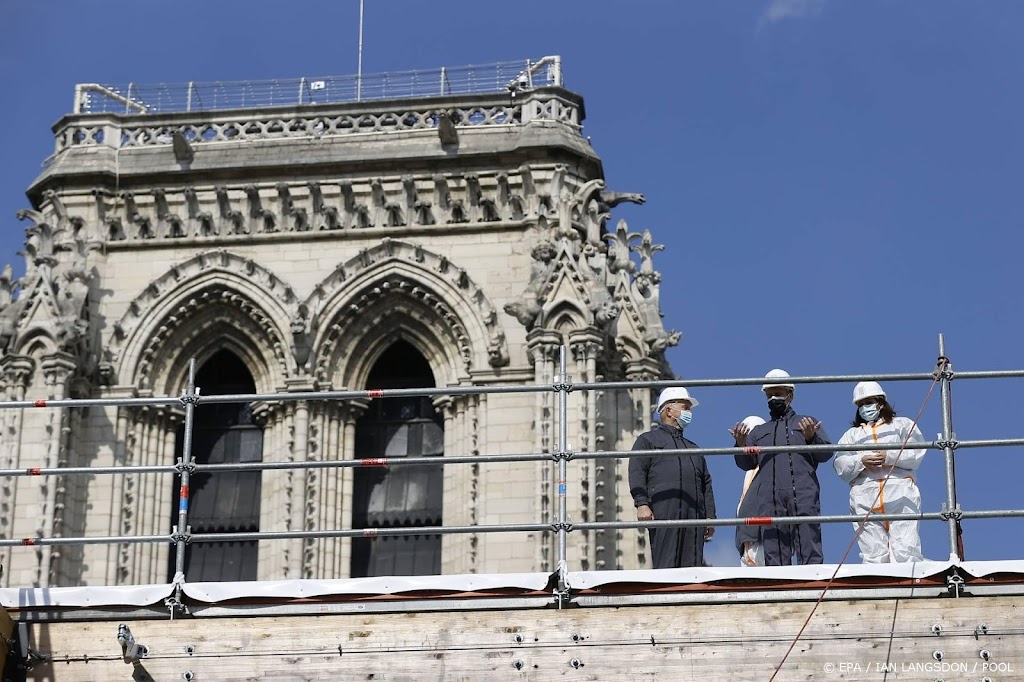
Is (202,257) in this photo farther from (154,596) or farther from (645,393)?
(154,596)

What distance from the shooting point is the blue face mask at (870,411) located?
14.6m

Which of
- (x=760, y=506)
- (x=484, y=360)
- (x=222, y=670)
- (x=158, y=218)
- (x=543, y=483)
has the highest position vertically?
(x=158, y=218)

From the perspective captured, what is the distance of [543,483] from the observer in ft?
85.6

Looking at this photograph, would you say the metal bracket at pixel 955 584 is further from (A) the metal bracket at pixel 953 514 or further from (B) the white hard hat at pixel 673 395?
(B) the white hard hat at pixel 673 395

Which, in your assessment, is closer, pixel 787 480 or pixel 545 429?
pixel 787 480

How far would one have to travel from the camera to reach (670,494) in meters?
15.3

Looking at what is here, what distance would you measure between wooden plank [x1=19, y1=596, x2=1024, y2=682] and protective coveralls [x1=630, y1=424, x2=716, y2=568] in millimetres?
1812

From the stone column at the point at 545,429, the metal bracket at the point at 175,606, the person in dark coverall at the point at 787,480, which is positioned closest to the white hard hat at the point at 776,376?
the person in dark coverall at the point at 787,480

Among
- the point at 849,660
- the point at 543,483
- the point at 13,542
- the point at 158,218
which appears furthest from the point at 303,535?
the point at 158,218

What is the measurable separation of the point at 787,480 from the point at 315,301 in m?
14.3

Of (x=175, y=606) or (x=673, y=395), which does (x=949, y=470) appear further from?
(x=175, y=606)

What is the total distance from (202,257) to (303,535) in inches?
630

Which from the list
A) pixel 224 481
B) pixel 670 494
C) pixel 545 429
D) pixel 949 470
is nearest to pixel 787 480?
pixel 670 494

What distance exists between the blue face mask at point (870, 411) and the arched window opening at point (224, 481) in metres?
14.0
